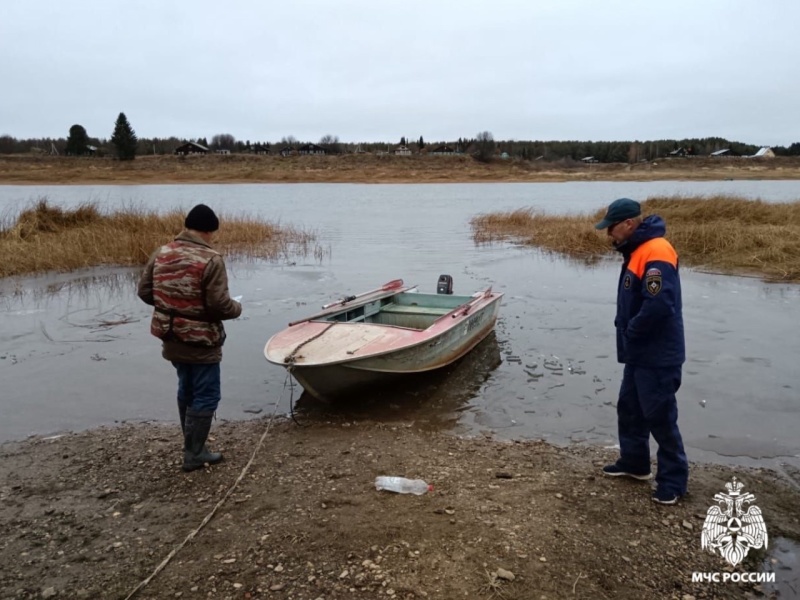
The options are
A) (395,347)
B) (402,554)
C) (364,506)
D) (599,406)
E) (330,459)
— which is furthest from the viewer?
(599,406)

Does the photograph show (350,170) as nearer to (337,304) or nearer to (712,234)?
(712,234)

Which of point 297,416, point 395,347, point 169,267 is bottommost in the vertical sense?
point 297,416

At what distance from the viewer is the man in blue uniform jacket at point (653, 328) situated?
3.70m

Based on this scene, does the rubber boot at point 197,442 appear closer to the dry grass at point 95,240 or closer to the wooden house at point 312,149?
the dry grass at point 95,240

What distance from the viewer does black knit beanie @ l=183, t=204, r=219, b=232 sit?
417 centimetres

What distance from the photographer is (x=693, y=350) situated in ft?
26.7

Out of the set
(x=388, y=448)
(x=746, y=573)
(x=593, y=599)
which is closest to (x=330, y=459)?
(x=388, y=448)

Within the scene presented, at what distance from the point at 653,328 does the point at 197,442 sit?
132 inches

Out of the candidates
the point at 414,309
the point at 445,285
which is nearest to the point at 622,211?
the point at 414,309

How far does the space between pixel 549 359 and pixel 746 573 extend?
4.54 meters

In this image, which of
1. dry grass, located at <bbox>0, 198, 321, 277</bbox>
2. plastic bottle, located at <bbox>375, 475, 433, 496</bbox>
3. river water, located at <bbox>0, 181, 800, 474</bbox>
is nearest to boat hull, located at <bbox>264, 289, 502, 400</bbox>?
river water, located at <bbox>0, 181, 800, 474</bbox>

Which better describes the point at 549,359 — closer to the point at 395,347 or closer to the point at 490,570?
the point at 395,347

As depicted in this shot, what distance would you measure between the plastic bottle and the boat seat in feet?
13.4

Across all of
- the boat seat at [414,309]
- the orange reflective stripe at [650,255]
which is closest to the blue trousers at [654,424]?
the orange reflective stripe at [650,255]
